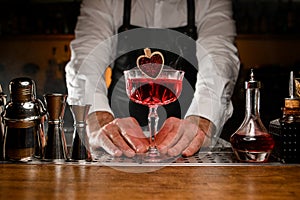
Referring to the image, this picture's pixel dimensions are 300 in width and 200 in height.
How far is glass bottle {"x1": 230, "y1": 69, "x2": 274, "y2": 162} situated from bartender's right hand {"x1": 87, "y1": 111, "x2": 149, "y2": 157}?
0.89 feet

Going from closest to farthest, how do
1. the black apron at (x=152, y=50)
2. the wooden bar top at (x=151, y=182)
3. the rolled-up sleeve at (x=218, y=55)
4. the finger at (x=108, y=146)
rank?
the wooden bar top at (x=151, y=182), the finger at (x=108, y=146), the rolled-up sleeve at (x=218, y=55), the black apron at (x=152, y=50)

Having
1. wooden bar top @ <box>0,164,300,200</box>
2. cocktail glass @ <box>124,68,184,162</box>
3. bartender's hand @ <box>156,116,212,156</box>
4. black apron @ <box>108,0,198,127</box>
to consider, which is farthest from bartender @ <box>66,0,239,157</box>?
wooden bar top @ <box>0,164,300,200</box>

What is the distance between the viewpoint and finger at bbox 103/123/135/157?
1.35 m

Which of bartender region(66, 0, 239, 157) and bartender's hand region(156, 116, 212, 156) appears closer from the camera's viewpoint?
bartender's hand region(156, 116, 212, 156)

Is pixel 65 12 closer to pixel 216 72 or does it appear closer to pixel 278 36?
pixel 216 72

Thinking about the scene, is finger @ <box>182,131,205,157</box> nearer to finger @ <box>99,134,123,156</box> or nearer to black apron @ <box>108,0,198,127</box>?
finger @ <box>99,134,123,156</box>

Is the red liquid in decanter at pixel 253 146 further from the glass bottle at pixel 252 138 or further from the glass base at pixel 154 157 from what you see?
the glass base at pixel 154 157

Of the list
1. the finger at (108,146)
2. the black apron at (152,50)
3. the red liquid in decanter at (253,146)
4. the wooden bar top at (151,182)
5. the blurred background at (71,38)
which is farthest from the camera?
the blurred background at (71,38)

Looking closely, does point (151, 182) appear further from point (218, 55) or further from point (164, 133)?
point (218, 55)

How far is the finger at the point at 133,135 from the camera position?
1360 mm

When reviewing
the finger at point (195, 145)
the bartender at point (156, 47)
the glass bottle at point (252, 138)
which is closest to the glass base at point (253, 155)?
the glass bottle at point (252, 138)

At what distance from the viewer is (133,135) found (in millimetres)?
1416

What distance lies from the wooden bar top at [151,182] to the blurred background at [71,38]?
3.58 ft

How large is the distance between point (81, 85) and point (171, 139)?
2.58 feet
